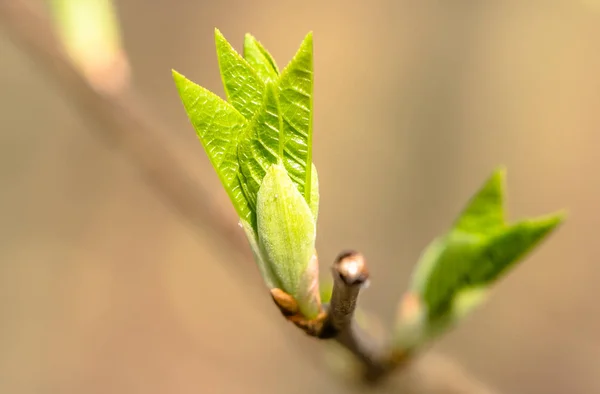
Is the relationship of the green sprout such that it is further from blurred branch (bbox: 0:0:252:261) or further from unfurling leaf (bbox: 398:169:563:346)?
blurred branch (bbox: 0:0:252:261)

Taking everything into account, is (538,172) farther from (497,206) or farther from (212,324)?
(497,206)

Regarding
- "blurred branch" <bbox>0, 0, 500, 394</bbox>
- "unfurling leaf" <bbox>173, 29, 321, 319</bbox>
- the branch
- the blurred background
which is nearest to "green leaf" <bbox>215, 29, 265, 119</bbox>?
"unfurling leaf" <bbox>173, 29, 321, 319</bbox>

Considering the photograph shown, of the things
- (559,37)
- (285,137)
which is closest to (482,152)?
(559,37)

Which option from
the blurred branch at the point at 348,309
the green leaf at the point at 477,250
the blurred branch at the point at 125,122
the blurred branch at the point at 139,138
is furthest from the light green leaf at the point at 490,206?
the blurred branch at the point at 125,122

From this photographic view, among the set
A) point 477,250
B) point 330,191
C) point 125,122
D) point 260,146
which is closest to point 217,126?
point 260,146

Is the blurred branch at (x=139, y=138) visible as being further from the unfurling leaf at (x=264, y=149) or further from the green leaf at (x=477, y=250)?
the unfurling leaf at (x=264, y=149)
